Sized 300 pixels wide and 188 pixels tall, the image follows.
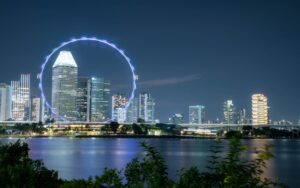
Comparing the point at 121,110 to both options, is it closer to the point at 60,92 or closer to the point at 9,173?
the point at 60,92

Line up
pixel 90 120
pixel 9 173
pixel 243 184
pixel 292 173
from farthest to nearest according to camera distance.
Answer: pixel 90 120 < pixel 292 173 < pixel 9 173 < pixel 243 184

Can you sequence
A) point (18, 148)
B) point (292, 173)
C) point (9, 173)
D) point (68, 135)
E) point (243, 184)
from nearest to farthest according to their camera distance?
Answer: point (243, 184), point (9, 173), point (18, 148), point (292, 173), point (68, 135)

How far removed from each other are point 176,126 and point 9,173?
156724mm

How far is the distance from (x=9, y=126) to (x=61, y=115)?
72.9 ft

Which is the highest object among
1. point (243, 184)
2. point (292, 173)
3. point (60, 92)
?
point (60, 92)

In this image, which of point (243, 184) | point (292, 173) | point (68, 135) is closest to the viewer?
point (243, 184)

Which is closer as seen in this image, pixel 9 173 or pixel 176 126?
pixel 9 173

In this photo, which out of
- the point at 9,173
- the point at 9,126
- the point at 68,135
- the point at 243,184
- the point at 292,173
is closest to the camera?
the point at 243,184

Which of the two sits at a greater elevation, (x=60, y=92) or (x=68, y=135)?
(x=60, y=92)

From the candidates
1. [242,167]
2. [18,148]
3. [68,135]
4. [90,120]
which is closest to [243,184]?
[242,167]

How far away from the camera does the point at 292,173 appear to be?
4181 cm

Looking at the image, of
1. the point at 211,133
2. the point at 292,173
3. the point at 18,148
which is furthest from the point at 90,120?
the point at 18,148

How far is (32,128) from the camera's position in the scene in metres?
159

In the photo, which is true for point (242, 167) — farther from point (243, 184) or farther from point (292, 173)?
point (292, 173)
